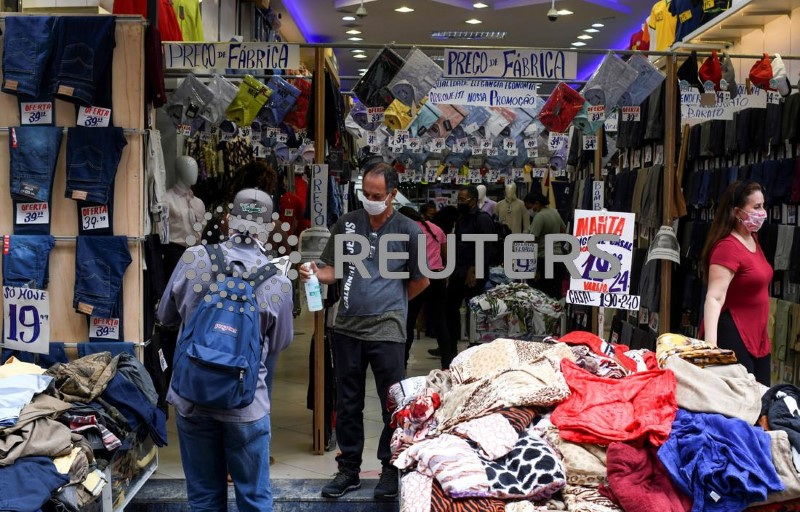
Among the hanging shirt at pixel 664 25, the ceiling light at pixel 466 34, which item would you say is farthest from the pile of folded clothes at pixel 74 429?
the ceiling light at pixel 466 34

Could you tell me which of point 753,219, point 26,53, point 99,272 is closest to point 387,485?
point 99,272

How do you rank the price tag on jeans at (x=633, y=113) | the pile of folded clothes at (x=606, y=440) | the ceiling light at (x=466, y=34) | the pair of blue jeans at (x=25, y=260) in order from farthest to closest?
the ceiling light at (x=466, y=34), the price tag on jeans at (x=633, y=113), the pair of blue jeans at (x=25, y=260), the pile of folded clothes at (x=606, y=440)

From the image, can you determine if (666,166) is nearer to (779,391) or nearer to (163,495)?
(779,391)

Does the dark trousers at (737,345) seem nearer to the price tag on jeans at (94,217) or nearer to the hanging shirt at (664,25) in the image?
the price tag on jeans at (94,217)

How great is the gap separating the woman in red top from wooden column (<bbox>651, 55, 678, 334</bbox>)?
80 centimetres

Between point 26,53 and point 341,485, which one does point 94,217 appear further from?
point 341,485

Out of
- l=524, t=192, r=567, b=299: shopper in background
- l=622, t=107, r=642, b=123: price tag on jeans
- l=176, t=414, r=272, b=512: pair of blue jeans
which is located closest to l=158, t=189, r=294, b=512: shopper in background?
l=176, t=414, r=272, b=512: pair of blue jeans

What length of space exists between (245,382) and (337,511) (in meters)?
1.60

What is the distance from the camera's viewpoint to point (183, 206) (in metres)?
5.63

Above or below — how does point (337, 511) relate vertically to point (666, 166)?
below

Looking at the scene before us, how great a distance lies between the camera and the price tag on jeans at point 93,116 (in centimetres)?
438

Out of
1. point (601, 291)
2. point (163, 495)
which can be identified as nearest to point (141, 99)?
point (163, 495)

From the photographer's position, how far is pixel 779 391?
3480 millimetres

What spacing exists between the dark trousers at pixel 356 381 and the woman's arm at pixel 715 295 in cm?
152
